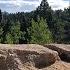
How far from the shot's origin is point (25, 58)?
27.9 feet

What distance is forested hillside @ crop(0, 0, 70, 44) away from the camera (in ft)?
149

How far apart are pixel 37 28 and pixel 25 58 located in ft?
122

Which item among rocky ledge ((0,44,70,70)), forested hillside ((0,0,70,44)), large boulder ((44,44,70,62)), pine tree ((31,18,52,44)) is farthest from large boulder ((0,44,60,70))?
pine tree ((31,18,52,44))

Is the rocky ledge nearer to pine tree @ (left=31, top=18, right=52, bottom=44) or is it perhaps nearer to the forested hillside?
the forested hillside

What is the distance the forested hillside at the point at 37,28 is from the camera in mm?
45469

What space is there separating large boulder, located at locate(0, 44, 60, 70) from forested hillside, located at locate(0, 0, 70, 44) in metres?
30.2

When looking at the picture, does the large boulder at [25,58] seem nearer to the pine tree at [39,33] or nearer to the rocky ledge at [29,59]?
the rocky ledge at [29,59]

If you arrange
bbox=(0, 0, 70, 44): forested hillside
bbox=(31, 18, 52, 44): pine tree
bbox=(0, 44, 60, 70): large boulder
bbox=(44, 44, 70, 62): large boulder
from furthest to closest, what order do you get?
bbox=(0, 0, 70, 44): forested hillside
bbox=(31, 18, 52, 44): pine tree
bbox=(44, 44, 70, 62): large boulder
bbox=(0, 44, 60, 70): large boulder

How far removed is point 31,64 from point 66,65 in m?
1.30

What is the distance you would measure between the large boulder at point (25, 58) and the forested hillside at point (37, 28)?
1190 inches

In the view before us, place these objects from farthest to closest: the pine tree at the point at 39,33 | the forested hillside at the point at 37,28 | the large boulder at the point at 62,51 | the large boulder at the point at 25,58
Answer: the forested hillside at the point at 37,28 < the pine tree at the point at 39,33 < the large boulder at the point at 62,51 < the large boulder at the point at 25,58

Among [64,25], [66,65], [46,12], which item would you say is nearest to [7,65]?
[66,65]

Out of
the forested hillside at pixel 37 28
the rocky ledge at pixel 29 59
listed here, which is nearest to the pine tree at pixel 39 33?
the forested hillside at pixel 37 28

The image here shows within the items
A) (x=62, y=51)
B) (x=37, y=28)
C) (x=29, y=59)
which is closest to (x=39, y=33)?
(x=37, y=28)
